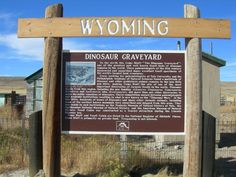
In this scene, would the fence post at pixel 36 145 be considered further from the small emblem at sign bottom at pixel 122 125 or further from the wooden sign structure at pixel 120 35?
the small emblem at sign bottom at pixel 122 125

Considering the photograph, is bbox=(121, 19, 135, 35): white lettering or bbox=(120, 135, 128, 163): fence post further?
bbox=(120, 135, 128, 163): fence post

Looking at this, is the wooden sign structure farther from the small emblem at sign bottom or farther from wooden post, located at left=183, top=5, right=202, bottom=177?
the small emblem at sign bottom

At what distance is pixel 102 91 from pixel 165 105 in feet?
3.62

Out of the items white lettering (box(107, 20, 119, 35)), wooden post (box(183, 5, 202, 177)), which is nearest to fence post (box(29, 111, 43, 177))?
white lettering (box(107, 20, 119, 35))

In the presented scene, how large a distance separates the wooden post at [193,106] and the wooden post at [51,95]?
221cm

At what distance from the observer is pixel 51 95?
844 cm

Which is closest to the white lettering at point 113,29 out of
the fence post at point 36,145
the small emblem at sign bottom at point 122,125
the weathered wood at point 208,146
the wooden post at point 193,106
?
the wooden post at point 193,106

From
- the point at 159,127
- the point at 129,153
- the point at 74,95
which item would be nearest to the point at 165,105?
the point at 159,127

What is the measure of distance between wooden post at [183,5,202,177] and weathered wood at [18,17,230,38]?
0.17 m

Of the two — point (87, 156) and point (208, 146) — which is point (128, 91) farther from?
point (87, 156)

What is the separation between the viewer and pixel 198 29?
823 cm

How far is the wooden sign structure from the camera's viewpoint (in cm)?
823

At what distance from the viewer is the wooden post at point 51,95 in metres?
8.43

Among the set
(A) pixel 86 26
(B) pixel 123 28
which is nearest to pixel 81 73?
(A) pixel 86 26
